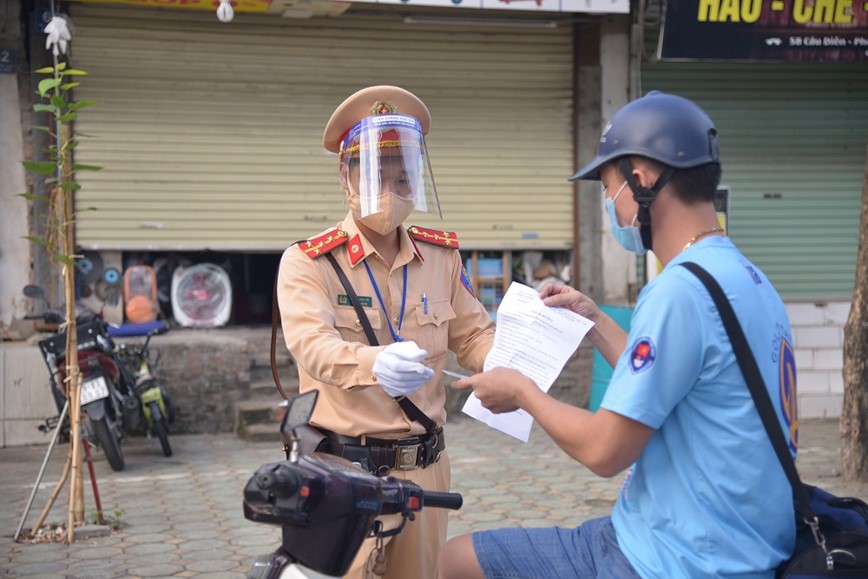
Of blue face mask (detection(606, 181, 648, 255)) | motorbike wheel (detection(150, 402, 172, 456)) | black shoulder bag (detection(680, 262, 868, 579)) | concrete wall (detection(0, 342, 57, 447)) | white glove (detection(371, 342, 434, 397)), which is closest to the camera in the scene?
black shoulder bag (detection(680, 262, 868, 579))

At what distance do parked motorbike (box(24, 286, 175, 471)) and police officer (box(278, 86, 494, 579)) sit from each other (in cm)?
472

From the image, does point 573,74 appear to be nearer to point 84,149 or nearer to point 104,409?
point 84,149

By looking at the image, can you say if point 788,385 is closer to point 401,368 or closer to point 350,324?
point 401,368

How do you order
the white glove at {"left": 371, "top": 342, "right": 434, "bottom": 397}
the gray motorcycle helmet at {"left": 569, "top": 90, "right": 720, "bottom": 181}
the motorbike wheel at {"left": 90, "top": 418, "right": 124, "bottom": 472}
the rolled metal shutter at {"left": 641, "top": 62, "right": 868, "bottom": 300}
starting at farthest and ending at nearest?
the rolled metal shutter at {"left": 641, "top": 62, "right": 868, "bottom": 300} < the motorbike wheel at {"left": 90, "top": 418, "right": 124, "bottom": 472} < the white glove at {"left": 371, "top": 342, "right": 434, "bottom": 397} < the gray motorcycle helmet at {"left": 569, "top": 90, "right": 720, "bottom": 181}

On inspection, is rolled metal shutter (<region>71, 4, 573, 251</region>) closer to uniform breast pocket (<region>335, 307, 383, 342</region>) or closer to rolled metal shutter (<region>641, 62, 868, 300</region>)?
rolled metal shutter (<region>641, 62, 868, 300</region>)

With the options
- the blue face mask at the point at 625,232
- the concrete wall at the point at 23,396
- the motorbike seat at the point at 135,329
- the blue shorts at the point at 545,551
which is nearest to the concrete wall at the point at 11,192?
the concrete wall at the point at 23,396

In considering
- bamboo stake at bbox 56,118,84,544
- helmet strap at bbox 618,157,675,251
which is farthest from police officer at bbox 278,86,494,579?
bamboo stake at bbox 56,118,84,544

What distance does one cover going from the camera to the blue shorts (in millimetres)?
2656

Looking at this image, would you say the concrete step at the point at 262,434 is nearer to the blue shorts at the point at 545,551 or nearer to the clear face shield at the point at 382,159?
the clear face shield at the point at 382,159

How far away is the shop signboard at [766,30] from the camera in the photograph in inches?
379

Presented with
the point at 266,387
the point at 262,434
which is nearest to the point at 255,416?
the point at 262,434

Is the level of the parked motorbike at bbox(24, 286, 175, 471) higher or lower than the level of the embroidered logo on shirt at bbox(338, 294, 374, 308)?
lower

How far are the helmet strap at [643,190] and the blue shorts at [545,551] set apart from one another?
0.79 meters

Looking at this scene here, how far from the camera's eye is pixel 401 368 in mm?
2787
